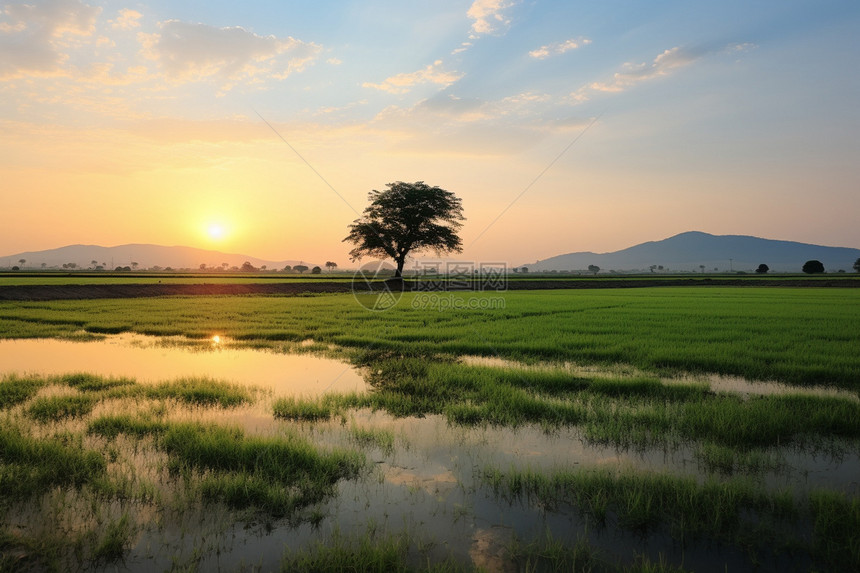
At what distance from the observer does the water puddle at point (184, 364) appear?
28.8ft

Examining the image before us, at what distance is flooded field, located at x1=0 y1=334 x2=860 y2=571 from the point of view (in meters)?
3.35

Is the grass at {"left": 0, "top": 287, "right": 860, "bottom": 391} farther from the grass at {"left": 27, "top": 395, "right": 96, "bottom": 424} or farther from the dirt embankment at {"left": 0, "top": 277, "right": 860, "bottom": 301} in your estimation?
the dirt embankment at {"left": 0, "top": 277, "right": 860, "bottom": 301}

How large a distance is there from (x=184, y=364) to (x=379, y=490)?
8.20m

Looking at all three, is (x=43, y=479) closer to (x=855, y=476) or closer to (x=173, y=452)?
(x=173, y=452)

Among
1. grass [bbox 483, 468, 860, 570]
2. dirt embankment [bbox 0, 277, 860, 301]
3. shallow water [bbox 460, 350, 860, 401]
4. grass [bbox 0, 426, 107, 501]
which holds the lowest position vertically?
shallow water [bbox 460, 350, 860, 401]

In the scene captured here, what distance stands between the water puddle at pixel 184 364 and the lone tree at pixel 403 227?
40425mm

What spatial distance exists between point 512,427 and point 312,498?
299cm

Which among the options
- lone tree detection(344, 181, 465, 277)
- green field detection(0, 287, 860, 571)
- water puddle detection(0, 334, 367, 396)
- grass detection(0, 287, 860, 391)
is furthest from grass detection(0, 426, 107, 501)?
lone tree detection(344, 181, 465, 277)

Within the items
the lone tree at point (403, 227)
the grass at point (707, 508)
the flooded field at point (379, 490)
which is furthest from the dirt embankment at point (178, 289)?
the grass at point (707, 508)

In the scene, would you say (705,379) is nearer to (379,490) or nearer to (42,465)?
(379,490)

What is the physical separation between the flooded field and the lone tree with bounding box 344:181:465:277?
46.8 meters

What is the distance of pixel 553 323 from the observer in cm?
1741

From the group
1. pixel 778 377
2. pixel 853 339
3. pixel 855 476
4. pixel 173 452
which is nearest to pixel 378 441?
pixel 173 452

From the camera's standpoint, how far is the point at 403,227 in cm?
5394
